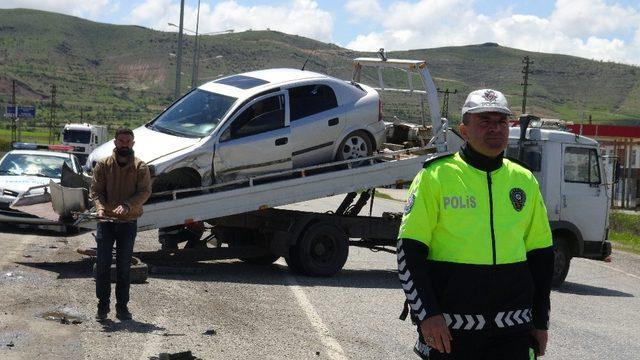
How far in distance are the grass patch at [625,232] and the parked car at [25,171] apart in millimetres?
15593

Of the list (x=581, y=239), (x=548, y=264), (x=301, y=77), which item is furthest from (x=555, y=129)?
(x=548, y=264)

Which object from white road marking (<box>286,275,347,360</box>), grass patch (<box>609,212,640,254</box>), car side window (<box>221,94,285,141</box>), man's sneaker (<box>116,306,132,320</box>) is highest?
car side window (<box>221,94,285,141</box>)

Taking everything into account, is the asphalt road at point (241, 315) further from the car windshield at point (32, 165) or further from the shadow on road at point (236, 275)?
the car windshield at point (32, 165)

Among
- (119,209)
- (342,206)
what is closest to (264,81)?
(342,206)

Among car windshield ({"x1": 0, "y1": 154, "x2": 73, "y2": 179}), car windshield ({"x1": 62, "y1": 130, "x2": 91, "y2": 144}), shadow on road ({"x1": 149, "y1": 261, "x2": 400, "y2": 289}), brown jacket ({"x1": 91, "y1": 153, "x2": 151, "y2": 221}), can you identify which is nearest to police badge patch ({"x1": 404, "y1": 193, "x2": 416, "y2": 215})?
brown jacket ({"x1": 91, "y1": 153, "x2": 151, "y2": 221})

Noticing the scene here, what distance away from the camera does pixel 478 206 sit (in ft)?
14.5

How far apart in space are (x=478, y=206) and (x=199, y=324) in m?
5.71

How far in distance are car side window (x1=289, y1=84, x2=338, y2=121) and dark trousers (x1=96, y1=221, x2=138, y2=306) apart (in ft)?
16.0

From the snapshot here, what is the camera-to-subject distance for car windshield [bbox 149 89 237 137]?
14047 mm

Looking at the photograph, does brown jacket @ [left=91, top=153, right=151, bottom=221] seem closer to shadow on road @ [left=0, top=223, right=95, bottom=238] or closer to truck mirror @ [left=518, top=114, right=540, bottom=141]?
truck mirror @ [left=518, top=114, right=540, bottom=141]

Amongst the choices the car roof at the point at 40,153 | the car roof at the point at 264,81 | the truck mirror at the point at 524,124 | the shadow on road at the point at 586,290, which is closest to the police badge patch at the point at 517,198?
the car roof at the point at 264,81

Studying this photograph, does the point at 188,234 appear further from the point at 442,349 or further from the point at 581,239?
the point at 442,349

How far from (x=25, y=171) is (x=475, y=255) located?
16.5 m

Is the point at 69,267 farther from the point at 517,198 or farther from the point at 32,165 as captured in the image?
the point at 517,198
